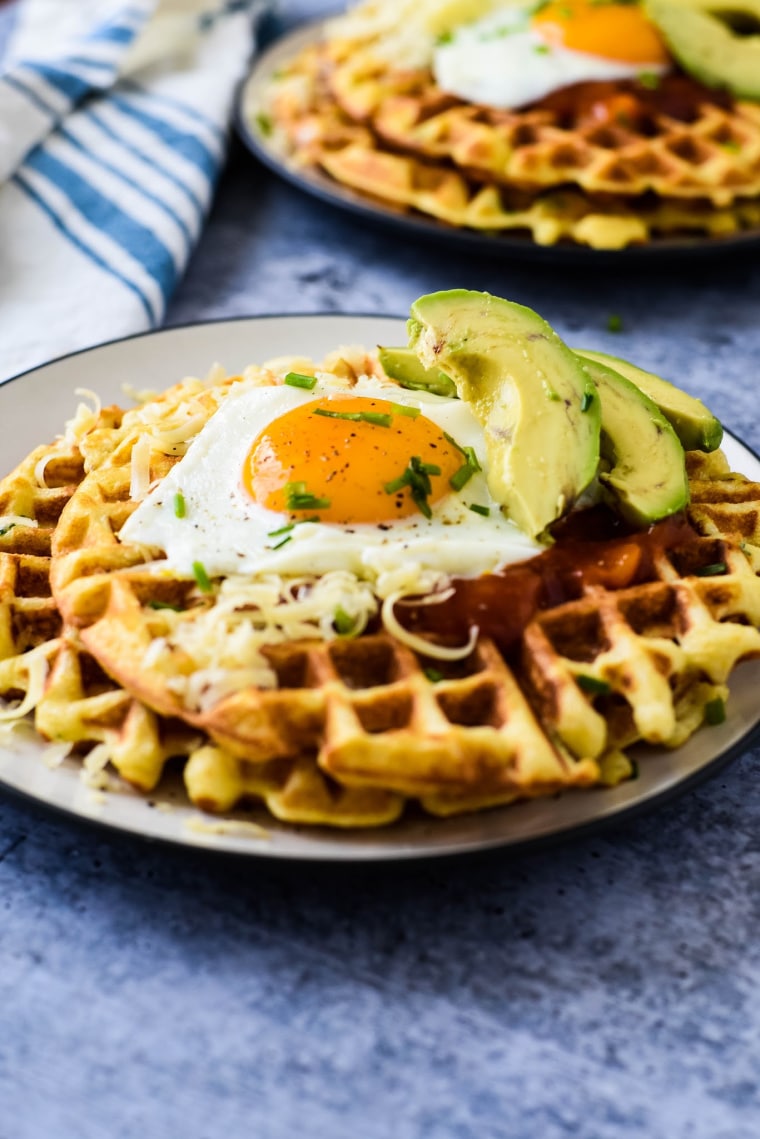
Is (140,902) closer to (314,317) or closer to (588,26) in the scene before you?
(314,317)

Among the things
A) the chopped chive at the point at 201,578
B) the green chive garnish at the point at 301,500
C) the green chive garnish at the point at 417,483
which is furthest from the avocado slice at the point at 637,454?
the chopped chive at the point at 201,578

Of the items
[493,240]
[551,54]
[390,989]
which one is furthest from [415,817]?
[551,54]

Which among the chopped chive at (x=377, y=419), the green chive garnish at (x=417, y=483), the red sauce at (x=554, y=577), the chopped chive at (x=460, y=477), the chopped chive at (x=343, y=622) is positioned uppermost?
the chopped chive at (x=377, y=419)

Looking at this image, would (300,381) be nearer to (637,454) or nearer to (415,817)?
(637,454)

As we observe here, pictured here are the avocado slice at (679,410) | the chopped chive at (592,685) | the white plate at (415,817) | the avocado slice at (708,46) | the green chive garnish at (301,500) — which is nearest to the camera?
the white plate at (415,817)

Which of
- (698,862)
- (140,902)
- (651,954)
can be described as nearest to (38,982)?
(140,902)

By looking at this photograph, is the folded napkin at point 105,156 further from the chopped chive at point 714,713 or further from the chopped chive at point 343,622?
the chopped chive at point 714,713
